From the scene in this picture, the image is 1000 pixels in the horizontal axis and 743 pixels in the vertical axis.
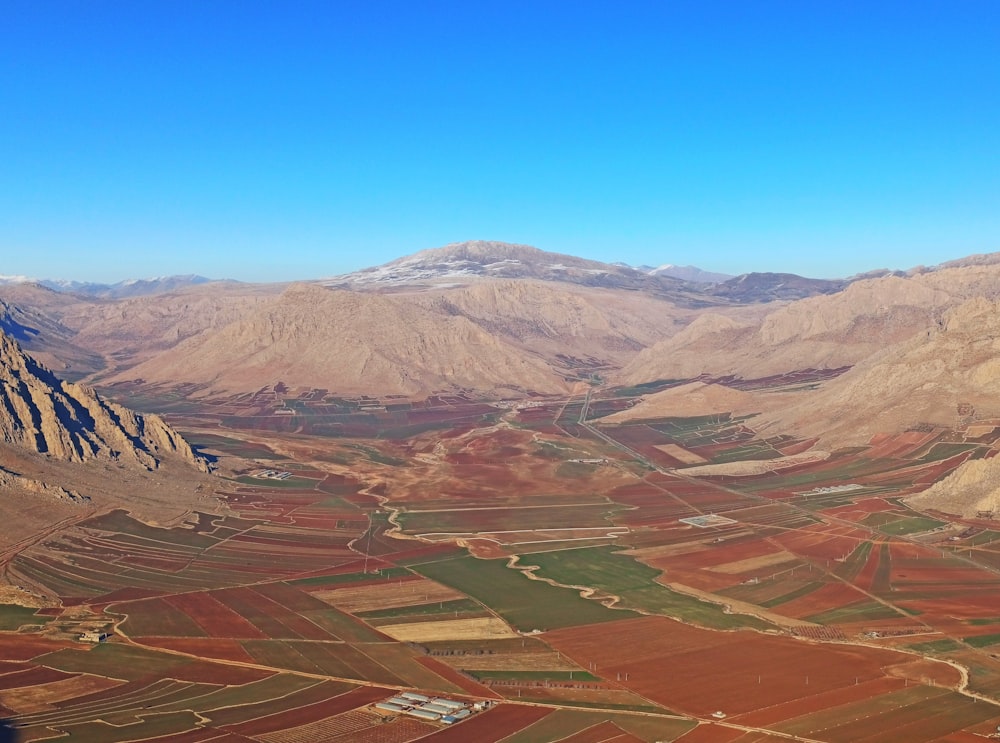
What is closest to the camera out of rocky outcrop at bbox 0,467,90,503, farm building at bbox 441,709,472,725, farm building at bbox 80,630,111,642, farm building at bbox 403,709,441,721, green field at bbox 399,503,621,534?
farm building at bbox 441,709,472,725

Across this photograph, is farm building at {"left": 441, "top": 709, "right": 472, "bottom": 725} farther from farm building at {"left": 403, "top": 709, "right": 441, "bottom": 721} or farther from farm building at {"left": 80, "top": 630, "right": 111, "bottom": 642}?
farm building at {"left": 80, "top": 630, "right": 111, "bottom": 642}

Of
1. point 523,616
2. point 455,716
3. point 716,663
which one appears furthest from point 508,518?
point 455,716

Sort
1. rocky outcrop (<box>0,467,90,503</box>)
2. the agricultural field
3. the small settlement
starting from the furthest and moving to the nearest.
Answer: rocky outcrop (<box>0,467,90,503</box>) < the agricultural field < the small settlement

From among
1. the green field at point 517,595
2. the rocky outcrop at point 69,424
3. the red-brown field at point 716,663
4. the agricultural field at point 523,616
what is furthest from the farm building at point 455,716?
the rocky outcrop at point 69,424

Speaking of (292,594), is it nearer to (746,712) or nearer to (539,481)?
(746,712)

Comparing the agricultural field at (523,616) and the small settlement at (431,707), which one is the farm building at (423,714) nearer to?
the small settlement at (431,707)

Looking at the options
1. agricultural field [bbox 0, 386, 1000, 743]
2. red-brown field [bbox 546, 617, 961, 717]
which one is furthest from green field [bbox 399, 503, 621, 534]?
red-brown field [bbox 546, 617, 961, 717]
